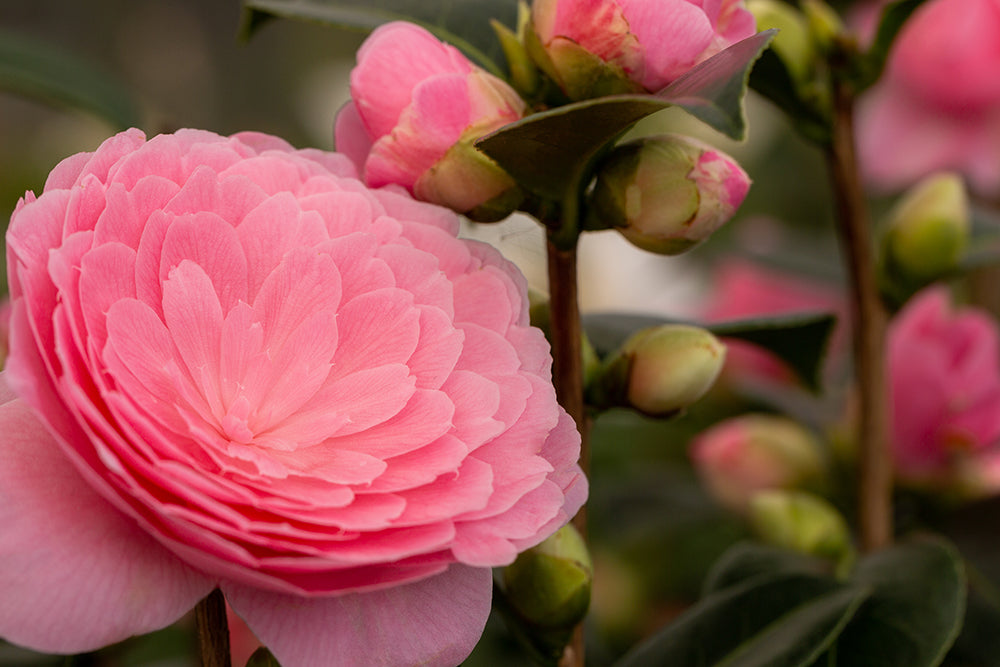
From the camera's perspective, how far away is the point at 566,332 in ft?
1.60

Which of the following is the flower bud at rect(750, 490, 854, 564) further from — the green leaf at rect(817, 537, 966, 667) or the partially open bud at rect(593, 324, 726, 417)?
the partially open bud at rect(593, 324, 726, 417)

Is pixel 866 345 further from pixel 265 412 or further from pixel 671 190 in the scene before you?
pixel 265 412

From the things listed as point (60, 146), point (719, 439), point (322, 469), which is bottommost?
point (60, 146)

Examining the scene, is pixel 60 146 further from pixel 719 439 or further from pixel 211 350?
pixel 211 350

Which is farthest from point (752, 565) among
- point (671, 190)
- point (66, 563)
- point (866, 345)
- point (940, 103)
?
point (940, 103)

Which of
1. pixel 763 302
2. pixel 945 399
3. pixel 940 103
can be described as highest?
pixel 940 103

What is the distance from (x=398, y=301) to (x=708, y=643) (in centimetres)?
31

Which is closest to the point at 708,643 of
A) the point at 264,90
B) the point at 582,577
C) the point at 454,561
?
the point at 582,577

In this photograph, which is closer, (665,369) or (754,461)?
(665,369)

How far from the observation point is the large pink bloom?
344 millimetres

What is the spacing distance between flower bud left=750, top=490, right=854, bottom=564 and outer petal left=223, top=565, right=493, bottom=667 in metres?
0.39

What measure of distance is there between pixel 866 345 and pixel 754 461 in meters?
0.17

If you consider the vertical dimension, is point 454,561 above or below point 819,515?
above

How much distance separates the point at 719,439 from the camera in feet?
2.94
